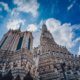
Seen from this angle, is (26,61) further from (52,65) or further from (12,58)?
(52,65)

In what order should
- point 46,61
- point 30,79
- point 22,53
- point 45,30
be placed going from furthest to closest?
1. point 45,30
2. point 46,61
3. point 22,53
4. point 30,79

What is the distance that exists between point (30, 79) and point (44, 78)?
4.91 meters

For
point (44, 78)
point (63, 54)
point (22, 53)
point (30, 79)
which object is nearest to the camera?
point (30, 79)

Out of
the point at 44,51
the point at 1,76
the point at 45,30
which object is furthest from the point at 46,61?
the point at 45,30

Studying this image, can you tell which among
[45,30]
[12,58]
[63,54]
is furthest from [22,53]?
[45,30]

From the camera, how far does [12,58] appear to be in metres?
42.5

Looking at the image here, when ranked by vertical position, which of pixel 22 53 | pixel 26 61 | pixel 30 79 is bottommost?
pixel 30 79

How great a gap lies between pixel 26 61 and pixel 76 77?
43.6 ft

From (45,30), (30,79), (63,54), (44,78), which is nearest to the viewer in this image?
(30,79)

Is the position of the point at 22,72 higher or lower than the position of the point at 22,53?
lower

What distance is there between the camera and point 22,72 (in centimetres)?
3450

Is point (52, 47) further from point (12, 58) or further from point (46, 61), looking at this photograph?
point (12, 58)

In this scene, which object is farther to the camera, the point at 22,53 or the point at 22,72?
the point at 22,53

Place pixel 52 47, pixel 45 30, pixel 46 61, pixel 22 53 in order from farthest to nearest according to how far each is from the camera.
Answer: pixel 45 30
pixel 52 47
pixel 46 61
pixel 22 53
